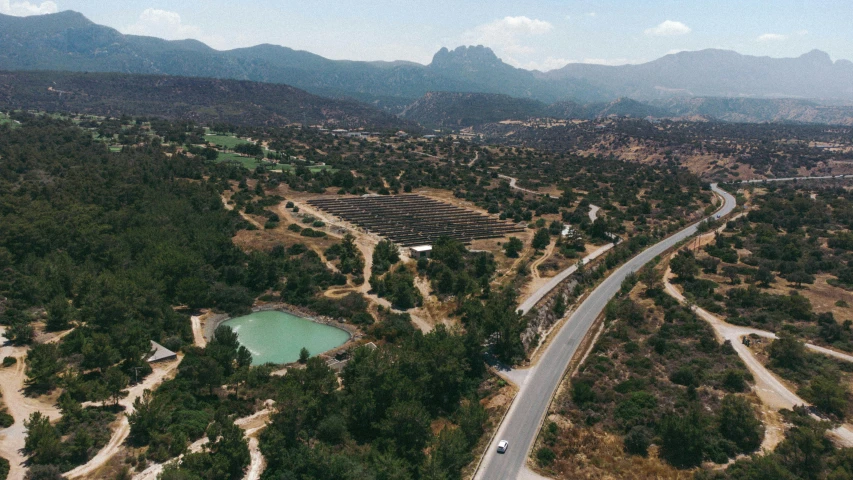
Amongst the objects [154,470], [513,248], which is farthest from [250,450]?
[513,248]

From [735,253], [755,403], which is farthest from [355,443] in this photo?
[735,253]

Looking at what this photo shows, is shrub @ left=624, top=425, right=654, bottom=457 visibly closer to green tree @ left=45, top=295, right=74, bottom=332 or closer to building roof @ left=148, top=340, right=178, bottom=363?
building roof @ left=148, top=340, right=178, bottom=363

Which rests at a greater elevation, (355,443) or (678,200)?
(678,200)

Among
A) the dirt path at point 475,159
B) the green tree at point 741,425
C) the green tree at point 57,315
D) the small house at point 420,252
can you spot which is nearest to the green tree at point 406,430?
the green tree at point 741,425

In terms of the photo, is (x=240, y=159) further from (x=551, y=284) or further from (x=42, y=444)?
(x=42, y=444)

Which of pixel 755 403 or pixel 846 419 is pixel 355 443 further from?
pixel 846 419

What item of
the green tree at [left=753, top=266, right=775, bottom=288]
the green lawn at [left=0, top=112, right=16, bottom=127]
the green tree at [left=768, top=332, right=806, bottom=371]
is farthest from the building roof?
the green lawn at [left=0, top=112, right=16, bottom=127]
